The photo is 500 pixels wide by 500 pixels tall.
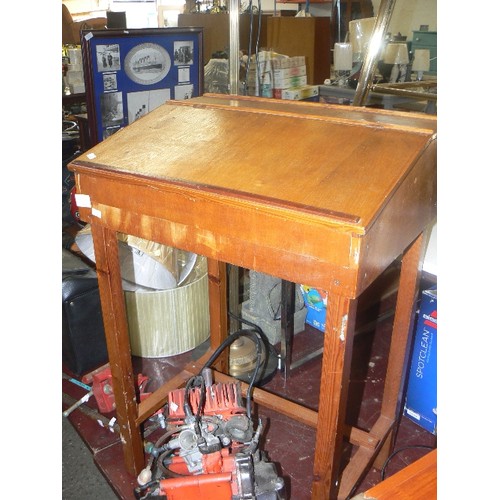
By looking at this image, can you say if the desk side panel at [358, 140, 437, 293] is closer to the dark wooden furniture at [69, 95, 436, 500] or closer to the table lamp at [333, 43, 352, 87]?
the dark wooden furniture at [69, 95, 436, 500]

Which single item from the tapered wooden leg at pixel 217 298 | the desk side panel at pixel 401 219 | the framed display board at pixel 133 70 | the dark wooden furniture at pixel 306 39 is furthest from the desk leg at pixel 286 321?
the dark wooden furniture at pixel 306 39

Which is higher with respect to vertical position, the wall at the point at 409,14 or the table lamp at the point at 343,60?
the wall at the point at 409,14

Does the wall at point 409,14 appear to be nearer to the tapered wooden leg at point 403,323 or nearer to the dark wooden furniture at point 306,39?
the dark wooden furniture at point 306,39

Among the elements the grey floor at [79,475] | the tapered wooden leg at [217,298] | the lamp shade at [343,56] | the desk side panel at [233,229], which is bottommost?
the grey floor at [79,475]

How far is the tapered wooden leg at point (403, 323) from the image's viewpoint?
1.49 metres

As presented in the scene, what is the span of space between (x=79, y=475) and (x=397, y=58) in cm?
315

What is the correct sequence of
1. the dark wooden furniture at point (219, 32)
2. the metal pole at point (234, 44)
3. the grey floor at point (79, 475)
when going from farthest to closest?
the dark wooden furniture at point (219, 32) < the metal pole at point (234, 44) < the grey floor at point (79, 475)

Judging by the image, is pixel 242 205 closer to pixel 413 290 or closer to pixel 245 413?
pixel 413 290

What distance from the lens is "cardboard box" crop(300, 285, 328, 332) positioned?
8.42ft

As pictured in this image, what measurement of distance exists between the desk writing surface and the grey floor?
3.26ft

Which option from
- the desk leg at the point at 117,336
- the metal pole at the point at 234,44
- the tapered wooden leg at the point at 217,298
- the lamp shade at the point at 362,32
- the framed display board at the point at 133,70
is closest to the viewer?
the desk leg at the point at 117,336

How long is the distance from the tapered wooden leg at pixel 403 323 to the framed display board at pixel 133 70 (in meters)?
1.74

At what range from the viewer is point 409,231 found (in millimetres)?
1193

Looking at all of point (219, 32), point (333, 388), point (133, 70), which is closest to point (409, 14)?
point (219, 32)
